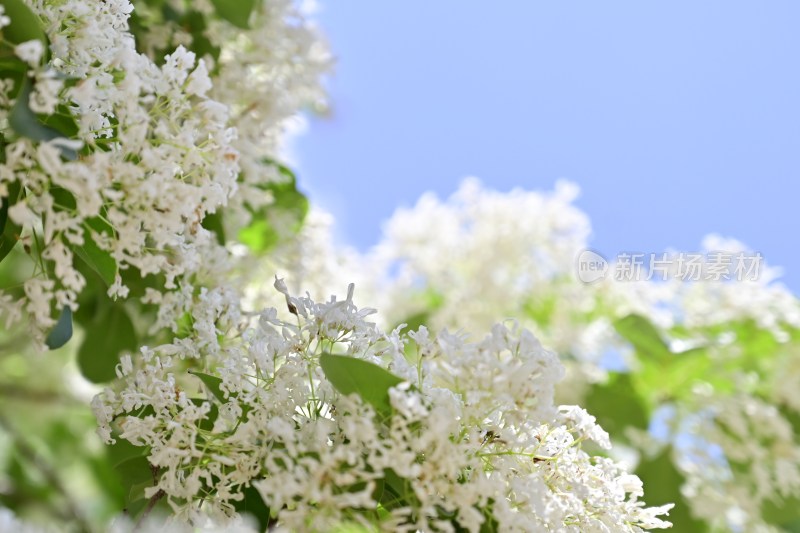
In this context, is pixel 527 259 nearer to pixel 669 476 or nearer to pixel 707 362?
pixel 707 362

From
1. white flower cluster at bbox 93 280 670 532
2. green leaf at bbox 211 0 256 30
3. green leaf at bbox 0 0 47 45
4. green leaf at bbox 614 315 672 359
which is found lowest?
white flower cluster at bbox 93 280 670 532

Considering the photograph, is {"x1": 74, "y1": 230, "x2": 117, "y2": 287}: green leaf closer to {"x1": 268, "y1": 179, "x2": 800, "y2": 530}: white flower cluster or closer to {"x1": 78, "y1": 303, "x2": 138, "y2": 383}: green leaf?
{"x1": 78, "y1": 303, "x2": 138, "y2": 383}: green leaf

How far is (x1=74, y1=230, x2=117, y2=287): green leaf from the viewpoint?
54 centimetres

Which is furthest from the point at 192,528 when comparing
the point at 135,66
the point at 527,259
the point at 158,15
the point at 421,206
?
the point at 421,206

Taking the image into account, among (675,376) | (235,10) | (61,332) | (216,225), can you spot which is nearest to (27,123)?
(61,332)

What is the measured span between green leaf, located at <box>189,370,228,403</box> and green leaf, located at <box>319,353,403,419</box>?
0.28 feet

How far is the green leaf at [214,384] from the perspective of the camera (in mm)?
547

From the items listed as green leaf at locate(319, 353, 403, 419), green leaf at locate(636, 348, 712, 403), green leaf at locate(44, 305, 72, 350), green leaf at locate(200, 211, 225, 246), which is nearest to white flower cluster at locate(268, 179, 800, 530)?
green leaf at locate(636, 348, 712, 403)

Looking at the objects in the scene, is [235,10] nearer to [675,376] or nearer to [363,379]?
[363,379]

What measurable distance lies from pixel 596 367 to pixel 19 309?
45.6 inches

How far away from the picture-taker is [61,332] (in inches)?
23.1

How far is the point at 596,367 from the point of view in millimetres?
1507

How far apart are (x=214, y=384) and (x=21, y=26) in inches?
9.8

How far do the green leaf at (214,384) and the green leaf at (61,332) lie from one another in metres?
0.11
